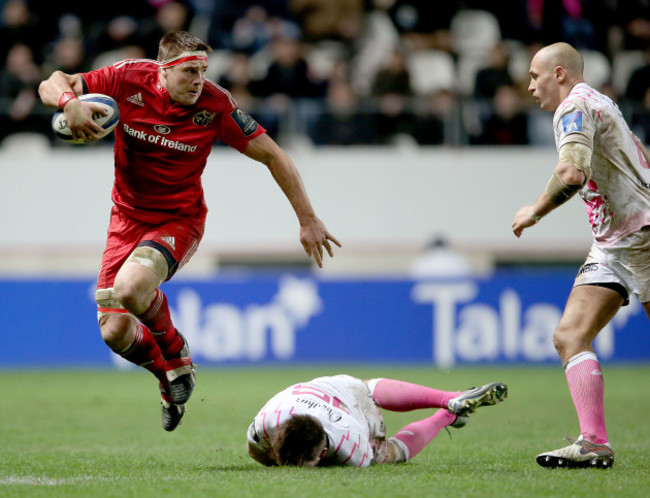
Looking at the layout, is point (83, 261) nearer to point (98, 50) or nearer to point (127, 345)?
point (98, 50)

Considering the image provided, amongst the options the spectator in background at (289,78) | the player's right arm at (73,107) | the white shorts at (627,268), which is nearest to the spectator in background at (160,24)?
the spectator in background at (289,78)

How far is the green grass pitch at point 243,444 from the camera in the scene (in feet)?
17.5

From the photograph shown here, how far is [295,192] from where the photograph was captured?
6844 mm

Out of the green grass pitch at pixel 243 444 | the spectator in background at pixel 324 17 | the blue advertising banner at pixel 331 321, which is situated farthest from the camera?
the spectator in background at pixel 324 17

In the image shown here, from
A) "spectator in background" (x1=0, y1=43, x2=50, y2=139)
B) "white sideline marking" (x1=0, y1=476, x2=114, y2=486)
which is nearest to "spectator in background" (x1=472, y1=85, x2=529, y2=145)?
"spectator in background" (x1=0, y1=43, x2=50, y2=139)

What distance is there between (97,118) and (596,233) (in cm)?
Answer: 318

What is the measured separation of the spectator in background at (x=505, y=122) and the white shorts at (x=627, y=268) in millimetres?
9655

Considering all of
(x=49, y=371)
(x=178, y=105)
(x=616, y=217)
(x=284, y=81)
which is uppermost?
(x=284, y=81)

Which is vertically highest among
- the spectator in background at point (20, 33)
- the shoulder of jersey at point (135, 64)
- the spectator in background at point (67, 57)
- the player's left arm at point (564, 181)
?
the spectator in background at point (20, 33)

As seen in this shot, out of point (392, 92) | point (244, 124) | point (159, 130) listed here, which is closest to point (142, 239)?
point (159, 130)

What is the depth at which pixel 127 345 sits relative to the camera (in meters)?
7.16

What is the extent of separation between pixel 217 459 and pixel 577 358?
95.4 inches

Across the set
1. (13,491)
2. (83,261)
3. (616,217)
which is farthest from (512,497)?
(83,261)

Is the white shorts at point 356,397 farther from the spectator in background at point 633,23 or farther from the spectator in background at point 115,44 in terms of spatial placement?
the spectator in background at point 633,23
